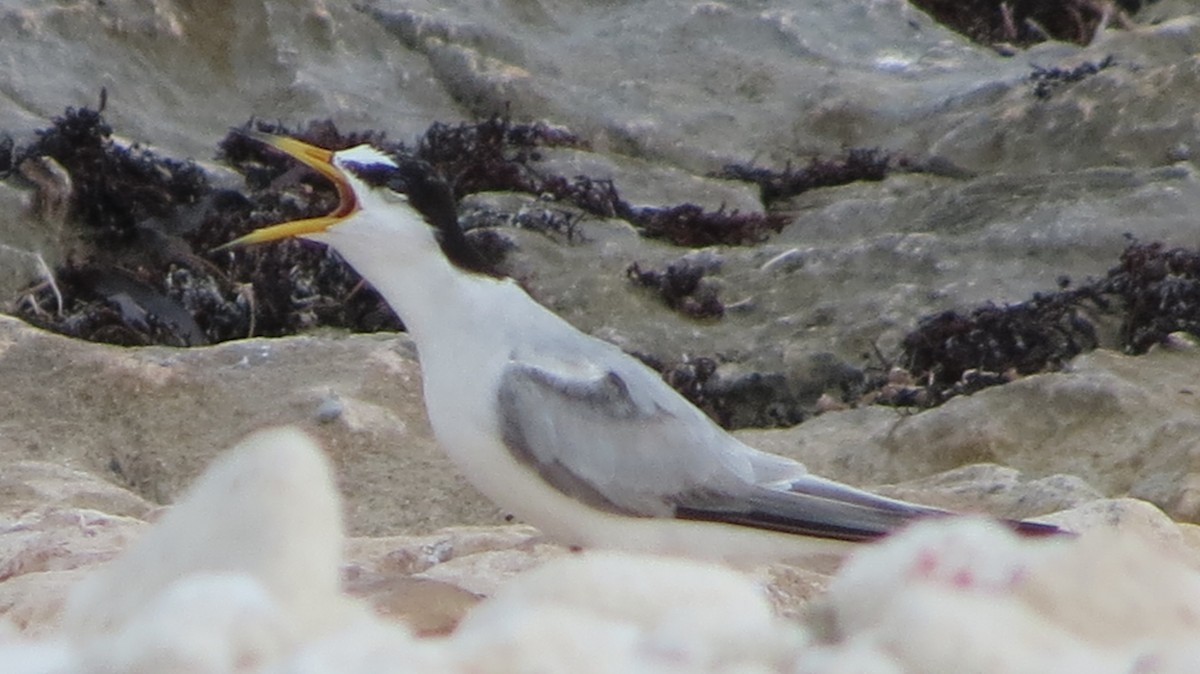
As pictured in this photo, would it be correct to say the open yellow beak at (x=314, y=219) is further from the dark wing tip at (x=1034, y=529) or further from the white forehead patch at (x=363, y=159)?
the dark wing tip at (x=1034, y=529)

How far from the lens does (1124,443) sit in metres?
6.54

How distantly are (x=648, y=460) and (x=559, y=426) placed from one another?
26 centimetres

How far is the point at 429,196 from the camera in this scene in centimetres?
574

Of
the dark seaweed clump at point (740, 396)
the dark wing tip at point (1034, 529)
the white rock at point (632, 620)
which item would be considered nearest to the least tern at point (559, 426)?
the dark wing tip at point (1034, 529)

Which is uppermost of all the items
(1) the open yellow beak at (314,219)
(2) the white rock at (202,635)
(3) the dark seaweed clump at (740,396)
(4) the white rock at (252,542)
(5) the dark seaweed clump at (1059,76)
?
(2) the white rock at (202,635)

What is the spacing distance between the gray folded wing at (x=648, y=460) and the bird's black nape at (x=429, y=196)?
0.42 m

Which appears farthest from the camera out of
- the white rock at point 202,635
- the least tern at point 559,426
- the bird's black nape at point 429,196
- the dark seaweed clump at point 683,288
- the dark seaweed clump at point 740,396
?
the dark seaweed clump at point 683,288

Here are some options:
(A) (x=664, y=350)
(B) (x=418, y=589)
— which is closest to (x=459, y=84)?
(A) (x=664, y=350)

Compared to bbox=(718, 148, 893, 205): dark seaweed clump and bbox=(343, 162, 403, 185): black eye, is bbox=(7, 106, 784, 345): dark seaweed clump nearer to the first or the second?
bbox=(718, 148, 893, 205): dark seaweed clump

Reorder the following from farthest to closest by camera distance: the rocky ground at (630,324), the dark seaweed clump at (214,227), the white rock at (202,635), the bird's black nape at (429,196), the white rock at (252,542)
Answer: the dark seaweed clump at (214,227), the bird's black nape at (429,196), the white rock at (252,542), the rocky ground at (630,324), the white rock at (202,635)

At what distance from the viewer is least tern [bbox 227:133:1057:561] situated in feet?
17.4

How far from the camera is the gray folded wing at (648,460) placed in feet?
17.5

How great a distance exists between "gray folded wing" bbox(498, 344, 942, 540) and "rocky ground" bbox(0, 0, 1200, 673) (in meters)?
0.23

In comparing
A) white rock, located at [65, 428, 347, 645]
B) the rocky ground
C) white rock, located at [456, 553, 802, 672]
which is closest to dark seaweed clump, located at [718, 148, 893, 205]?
the rocky ground
